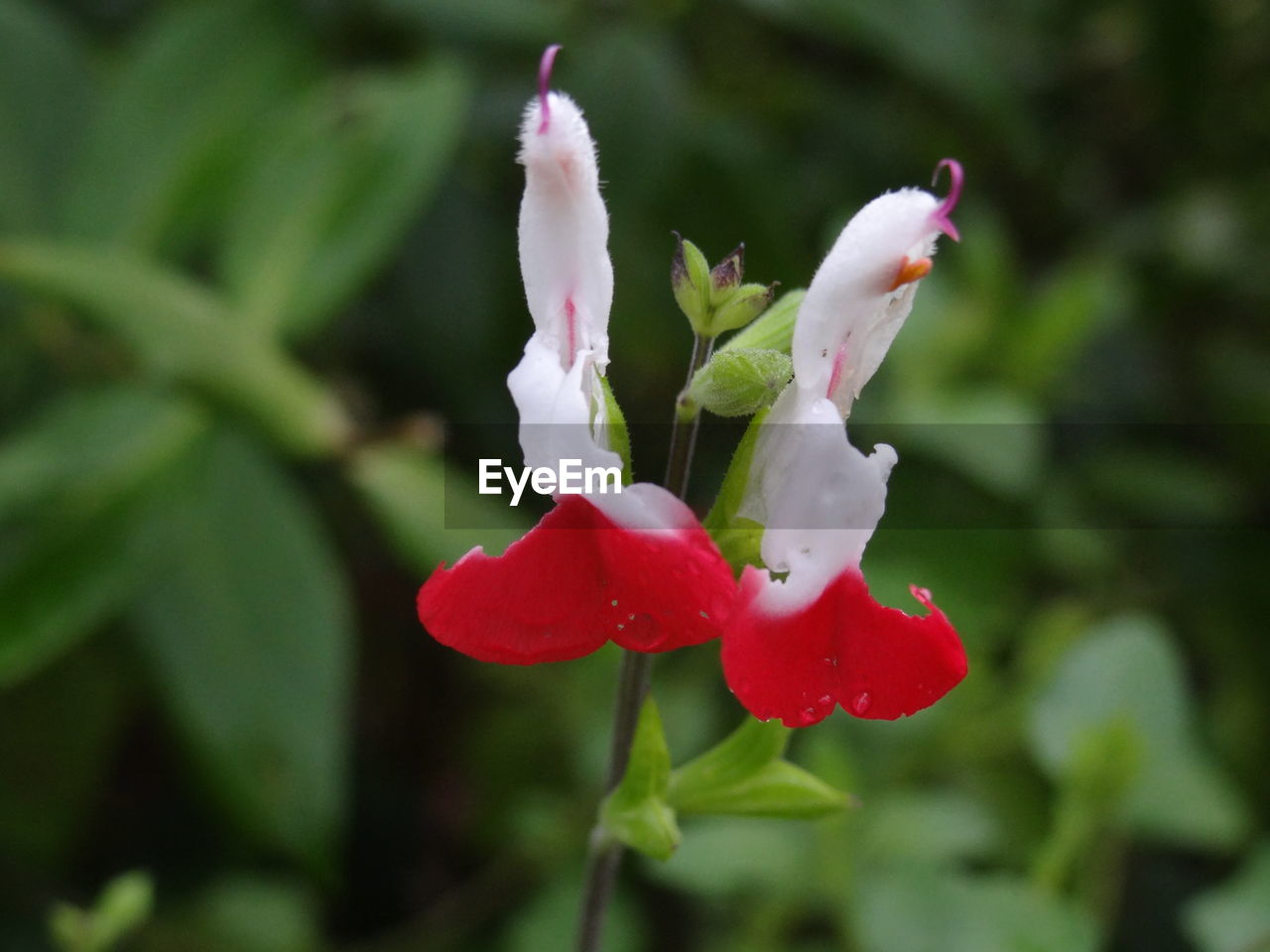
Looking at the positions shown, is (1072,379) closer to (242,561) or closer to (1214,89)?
(1214,89)

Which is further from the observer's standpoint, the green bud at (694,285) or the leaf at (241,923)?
the leaf at (241,923)

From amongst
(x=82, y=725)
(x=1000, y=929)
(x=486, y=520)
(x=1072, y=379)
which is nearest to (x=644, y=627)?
(x=1000, y=929)

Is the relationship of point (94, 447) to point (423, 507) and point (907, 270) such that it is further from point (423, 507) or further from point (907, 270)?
point (907, 270)

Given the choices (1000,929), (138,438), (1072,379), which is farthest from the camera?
(1072,379)

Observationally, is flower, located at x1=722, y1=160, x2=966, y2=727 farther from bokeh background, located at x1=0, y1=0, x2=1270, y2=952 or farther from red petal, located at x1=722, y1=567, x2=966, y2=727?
bokeh background, located at x1=0, y1=0, x2=1270, y2=952

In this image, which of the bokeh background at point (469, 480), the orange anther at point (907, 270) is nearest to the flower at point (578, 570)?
the orange anther at point (907, 270)

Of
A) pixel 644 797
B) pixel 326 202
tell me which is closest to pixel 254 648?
pixel 326 202

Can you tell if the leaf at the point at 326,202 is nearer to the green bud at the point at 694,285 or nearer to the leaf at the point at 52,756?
the leaf at the point at 52,756
